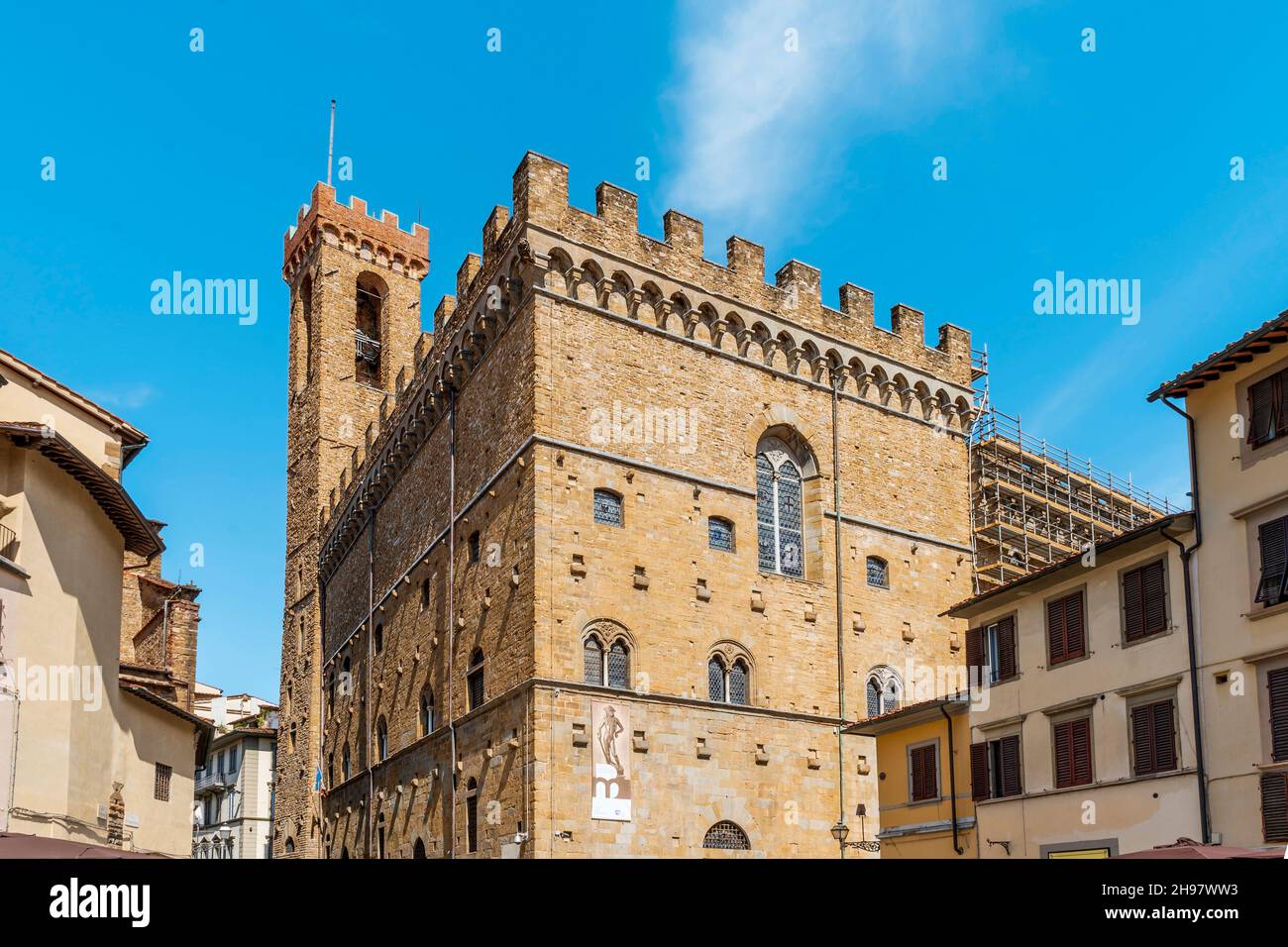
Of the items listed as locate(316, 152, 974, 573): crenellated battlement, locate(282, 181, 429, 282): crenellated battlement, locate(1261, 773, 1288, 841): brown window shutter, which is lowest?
locate(1261, 773, 1288, 841): brown window shutter

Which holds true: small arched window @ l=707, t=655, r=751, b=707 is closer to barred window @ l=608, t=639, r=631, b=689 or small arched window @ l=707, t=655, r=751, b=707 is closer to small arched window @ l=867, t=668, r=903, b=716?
barred window @ l=608, t=639, r=631, b=689

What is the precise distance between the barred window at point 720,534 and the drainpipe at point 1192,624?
1056 centimetres

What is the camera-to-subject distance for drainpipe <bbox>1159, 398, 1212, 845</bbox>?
19.6 meters

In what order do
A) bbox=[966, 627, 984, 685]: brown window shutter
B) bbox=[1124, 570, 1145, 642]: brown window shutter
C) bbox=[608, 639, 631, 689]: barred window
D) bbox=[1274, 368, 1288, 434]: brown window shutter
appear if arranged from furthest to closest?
bbox=[608, 639, 631, 689]: barred window, bbox=[966, 627, 984, 685]: brown window shutter, bbox=[1124, 570, 1145, 642]: brown window shutter, bbox=[1274, 368, 1288, 434]: brown window shutter

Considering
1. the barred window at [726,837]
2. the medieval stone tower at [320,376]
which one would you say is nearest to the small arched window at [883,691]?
the barred window at [726,837]

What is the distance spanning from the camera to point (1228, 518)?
67.1 feet

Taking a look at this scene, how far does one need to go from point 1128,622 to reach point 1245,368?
4.43 m

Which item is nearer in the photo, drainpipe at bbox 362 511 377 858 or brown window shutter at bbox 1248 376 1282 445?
brown window shutter at bbox 1248 376 1282 445

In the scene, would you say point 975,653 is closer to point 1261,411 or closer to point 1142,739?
point 1142,739

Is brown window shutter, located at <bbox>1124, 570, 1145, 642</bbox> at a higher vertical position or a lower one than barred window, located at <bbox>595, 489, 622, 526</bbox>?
lower

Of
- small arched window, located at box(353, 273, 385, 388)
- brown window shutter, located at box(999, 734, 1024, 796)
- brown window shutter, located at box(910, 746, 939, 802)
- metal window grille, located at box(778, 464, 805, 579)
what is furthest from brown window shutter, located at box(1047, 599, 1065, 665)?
small arched window, located at box(353, 273, 385, 388)

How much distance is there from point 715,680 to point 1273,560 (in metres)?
12.1

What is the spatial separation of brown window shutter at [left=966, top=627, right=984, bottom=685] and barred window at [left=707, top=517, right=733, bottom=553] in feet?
19.7

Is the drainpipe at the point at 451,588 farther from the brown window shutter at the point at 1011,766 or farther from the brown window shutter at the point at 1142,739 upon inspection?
the brown window shutter at the point at 1142,739
